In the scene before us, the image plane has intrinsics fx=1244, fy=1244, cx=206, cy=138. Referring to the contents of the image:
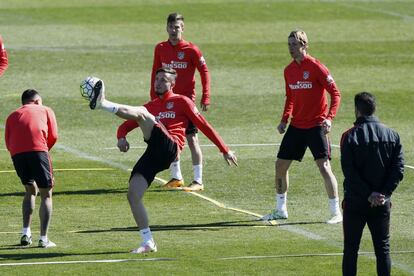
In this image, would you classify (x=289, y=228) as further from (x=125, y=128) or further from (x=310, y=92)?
(x=125, y=128)

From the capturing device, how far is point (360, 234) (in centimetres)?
1222

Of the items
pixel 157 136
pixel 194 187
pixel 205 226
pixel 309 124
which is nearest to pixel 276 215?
pixel 205 226

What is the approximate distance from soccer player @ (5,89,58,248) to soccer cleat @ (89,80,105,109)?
6.58 feet

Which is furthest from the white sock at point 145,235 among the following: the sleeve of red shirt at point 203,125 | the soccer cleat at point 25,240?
the soccer cleat at point 25,240

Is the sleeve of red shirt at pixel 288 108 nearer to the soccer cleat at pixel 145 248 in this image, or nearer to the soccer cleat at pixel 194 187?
the soccer cleat at pixel 194 187

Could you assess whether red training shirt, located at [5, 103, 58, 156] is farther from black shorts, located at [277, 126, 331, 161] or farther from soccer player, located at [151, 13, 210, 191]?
soccer player, located at [151, 13, 210, 191]

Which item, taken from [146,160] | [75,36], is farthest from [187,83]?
[75,36]

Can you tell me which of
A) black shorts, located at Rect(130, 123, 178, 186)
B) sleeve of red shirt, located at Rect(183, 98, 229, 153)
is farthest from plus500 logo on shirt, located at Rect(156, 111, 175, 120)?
black shorts, located at Rect(130, 123, 178, 186)

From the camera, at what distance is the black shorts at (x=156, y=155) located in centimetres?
1447

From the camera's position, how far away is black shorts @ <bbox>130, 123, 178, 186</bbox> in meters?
14.5

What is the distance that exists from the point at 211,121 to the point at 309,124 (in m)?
9.04

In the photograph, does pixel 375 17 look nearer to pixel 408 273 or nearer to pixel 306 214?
pixel 306 214

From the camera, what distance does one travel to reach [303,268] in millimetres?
13523

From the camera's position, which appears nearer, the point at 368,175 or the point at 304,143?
the point at 368,175
